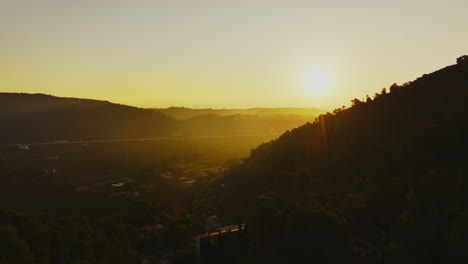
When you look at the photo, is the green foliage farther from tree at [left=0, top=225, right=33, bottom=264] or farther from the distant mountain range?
the distant mountain range

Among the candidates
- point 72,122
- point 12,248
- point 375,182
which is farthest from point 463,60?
point 72,122

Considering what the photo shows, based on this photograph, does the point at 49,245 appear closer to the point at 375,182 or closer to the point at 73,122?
the point at 375,182

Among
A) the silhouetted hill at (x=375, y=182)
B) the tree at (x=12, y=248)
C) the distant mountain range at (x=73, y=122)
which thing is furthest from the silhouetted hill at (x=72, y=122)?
the tree at (x=12, y=248)

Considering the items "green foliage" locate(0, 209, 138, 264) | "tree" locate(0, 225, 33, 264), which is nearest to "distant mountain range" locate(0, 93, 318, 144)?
"green foliage" locate(0, 209, 138, 264)

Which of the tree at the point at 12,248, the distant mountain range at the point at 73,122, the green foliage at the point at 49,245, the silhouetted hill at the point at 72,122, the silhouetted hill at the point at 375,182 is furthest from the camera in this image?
the silhouetted hill at the point at 72,122

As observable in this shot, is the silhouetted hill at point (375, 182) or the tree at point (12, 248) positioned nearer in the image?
the tree at point (12, 248)

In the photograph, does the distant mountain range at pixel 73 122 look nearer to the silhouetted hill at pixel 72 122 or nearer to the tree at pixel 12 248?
the silhouetted hill at pixel 72 122

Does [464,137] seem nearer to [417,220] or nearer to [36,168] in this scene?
[417,220]

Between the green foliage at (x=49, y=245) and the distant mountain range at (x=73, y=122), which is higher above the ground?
the distant mountain range at (x=73, y=122)
